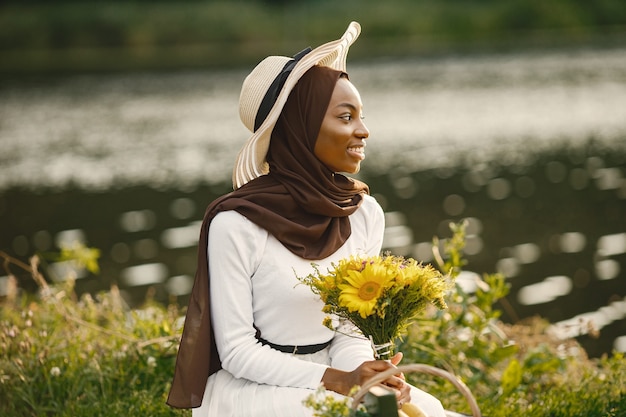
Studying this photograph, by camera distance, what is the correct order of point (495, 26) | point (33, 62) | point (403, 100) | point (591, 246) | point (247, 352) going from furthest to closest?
point (495, 26) → point (33, 62) → point (403, 100) → point (591, 246) → point (247, 352)

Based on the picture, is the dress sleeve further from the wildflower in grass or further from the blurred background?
the blurred background

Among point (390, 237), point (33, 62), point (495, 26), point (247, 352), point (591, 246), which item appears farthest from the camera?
point (495, 26)

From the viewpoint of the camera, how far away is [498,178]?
12.4 meters

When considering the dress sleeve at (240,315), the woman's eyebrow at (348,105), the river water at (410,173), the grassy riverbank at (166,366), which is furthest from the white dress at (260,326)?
the river water at (410,173)

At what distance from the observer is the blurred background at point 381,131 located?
350 inches

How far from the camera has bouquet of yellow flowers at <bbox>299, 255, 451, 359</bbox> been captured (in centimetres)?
266

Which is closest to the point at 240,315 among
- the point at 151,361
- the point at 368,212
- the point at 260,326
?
the point at 260,326

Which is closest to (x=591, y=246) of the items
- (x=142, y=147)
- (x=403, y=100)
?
(x=142, y=147)

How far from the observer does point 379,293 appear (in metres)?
2.65

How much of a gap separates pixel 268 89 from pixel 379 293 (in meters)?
0.84

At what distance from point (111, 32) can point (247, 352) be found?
28545 millimetres

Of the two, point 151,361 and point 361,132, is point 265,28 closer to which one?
point 151,361

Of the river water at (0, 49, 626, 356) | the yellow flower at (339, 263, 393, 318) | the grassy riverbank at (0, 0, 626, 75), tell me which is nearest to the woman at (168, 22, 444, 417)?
the yellow flower at (339, 263, 393, 318)

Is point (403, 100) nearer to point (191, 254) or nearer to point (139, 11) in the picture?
point (191, 254)
